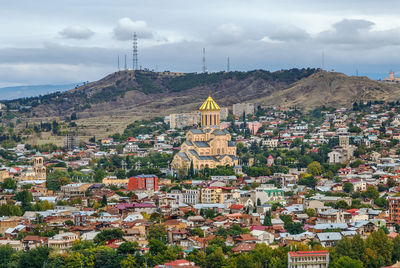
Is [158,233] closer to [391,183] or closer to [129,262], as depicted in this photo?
[129,262]

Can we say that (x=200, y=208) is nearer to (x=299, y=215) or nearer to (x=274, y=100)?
(x=299, y=215)

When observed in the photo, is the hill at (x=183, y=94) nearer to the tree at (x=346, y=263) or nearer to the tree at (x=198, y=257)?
the tree at (x=198, y=257)

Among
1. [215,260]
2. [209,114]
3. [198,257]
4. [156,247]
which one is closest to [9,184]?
[209,114]

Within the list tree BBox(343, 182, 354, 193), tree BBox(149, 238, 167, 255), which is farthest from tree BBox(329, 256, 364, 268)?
tree BBox(343, 182, 354, 193)

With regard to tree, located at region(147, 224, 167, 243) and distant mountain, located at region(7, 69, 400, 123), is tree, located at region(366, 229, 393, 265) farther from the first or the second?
distant mountain, located at region(7, 69, 400, 123)

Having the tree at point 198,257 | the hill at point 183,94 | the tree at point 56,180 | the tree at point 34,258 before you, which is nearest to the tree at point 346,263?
the tree at point 198,257

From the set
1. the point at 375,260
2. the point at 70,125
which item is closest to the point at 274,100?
the point at 70,125
